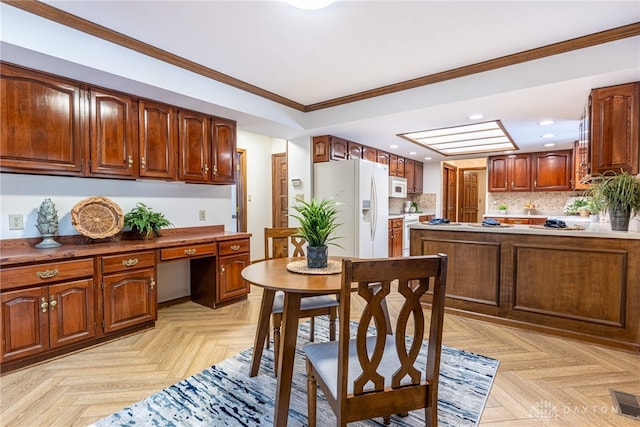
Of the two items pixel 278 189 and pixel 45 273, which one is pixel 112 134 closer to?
pixel 45 273

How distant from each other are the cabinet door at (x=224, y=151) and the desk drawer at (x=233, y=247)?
2.37 feet

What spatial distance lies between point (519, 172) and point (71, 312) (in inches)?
277

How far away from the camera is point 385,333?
117 cm

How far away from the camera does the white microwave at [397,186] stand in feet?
18.9

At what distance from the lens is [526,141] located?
4.98 meters

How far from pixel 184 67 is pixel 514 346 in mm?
3643

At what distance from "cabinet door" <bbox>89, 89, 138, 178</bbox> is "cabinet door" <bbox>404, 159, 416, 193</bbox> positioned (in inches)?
202

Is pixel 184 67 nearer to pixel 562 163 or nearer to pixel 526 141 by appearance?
pixel 526 141

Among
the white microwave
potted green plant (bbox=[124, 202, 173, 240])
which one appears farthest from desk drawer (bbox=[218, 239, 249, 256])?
the white microwave

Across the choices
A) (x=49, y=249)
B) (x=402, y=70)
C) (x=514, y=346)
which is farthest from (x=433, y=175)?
(x=49, y=249)


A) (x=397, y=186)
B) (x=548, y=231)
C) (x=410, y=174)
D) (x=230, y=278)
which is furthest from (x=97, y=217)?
(x=410, y=174)

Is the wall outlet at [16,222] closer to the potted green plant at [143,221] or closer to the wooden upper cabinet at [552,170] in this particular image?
the potted green plant at [143,221]

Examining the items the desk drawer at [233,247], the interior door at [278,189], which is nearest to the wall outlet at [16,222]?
the desk drawer at [233,247]

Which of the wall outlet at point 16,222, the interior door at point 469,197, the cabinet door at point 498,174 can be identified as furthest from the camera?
the interior door at point 469,197
